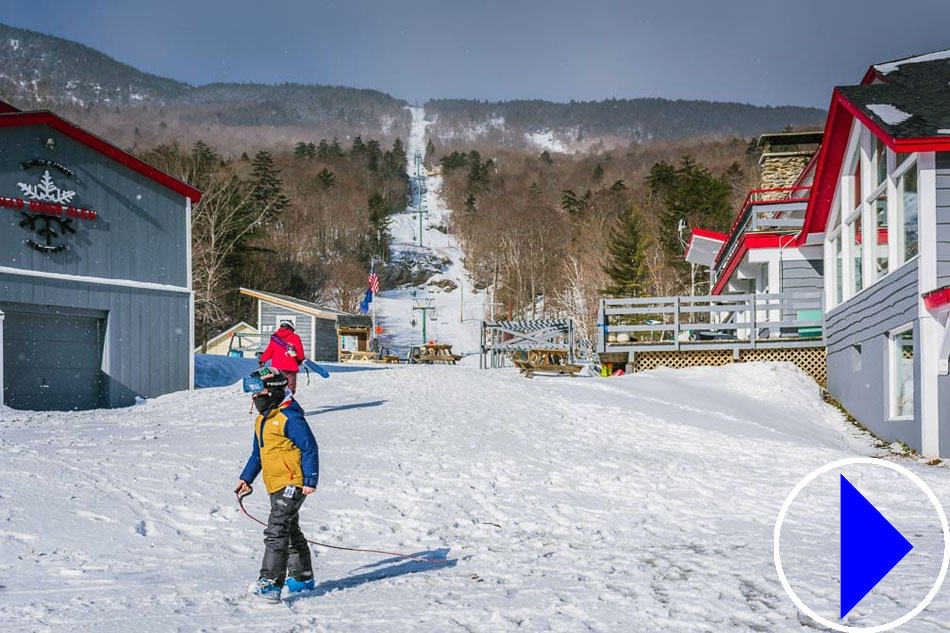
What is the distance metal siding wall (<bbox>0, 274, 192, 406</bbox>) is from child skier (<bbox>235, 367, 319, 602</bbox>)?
1138 centimetres

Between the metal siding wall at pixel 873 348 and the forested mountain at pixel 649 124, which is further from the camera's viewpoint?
the forested mountain at pixel 649 124

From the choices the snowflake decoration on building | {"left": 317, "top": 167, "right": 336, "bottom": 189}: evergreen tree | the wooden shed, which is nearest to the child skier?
the snowflake decoration on building

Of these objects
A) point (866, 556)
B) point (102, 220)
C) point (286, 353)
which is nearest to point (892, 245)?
point (866, 556)

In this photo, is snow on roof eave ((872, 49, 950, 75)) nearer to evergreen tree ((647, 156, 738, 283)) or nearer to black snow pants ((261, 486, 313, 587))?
black snow pants ((261, 486, 313, 587))

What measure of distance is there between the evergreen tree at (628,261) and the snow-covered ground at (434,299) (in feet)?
35.2

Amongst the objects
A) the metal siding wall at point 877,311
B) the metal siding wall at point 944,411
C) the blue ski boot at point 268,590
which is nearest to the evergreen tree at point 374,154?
the metal siding wall at point 877,311

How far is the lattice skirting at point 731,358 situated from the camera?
19.0 m

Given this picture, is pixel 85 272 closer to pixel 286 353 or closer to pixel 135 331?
pixel 135 331

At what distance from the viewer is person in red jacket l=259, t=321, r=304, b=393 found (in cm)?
1141

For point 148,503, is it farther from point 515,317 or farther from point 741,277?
Result: point 515,317

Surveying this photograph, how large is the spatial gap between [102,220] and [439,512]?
451 inches

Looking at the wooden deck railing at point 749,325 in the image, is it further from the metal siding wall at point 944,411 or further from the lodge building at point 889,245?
the metal siding wall at point 944,411

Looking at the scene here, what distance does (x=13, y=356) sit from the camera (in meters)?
15.1

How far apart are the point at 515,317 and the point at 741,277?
1642 inches
